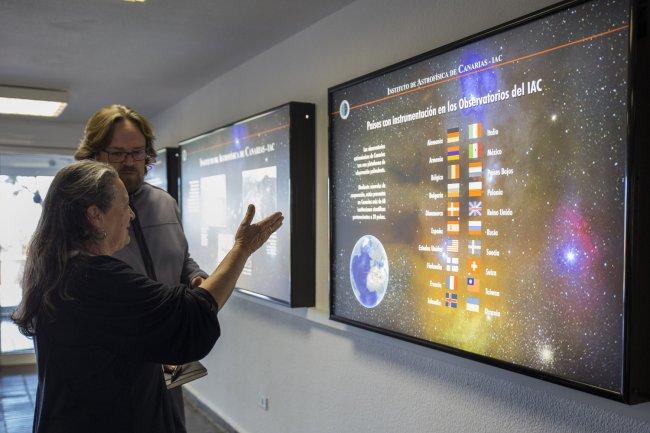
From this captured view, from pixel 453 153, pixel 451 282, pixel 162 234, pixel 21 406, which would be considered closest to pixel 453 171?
pixel 453 153

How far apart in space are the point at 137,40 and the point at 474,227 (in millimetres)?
2287

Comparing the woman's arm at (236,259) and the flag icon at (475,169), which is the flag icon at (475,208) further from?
the woman's arm at (236,259)

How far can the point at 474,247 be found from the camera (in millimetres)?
1794

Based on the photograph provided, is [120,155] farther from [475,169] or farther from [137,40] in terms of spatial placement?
[137,40]

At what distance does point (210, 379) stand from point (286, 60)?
253cm

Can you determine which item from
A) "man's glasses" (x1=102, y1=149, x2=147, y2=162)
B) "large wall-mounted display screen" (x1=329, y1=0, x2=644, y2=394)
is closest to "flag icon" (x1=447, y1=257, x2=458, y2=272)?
"large wall-mounted display screen" (x1=329, y1=0, x2=644, y2=394)

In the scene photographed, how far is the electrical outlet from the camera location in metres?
3.41

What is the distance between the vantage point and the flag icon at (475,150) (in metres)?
1.77

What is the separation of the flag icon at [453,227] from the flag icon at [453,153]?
21 cm

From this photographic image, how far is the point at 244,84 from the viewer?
3674mm

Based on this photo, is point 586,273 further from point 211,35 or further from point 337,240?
point 211,35

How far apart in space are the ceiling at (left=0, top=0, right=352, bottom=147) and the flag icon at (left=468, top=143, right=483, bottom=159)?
1164 millimetres

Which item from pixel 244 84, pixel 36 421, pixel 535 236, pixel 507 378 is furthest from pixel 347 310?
pixel 244 84

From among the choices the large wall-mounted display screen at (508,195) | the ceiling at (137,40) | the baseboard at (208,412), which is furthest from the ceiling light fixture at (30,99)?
the large wall-mounted display screen at (508,195)
